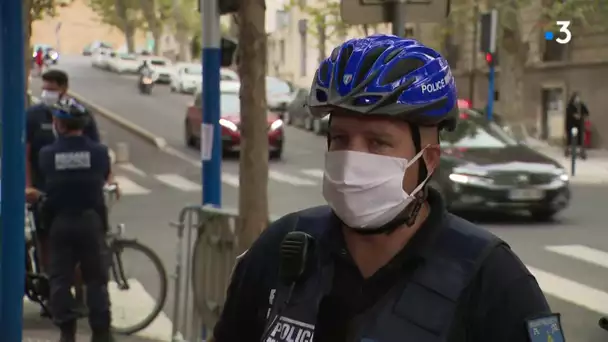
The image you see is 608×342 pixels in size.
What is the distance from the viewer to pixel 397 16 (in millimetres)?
6461

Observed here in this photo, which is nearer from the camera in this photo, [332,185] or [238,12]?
[332,185]

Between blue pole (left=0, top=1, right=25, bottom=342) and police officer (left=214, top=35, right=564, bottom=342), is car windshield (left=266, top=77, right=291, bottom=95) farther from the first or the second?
police officer (left=214, top=35, right=564, bottom=342)

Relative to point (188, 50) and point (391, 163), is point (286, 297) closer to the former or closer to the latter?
point (391, 163)

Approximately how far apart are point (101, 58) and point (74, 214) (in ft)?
192

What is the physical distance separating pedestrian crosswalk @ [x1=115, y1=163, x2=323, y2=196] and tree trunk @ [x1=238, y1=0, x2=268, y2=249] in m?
11.4

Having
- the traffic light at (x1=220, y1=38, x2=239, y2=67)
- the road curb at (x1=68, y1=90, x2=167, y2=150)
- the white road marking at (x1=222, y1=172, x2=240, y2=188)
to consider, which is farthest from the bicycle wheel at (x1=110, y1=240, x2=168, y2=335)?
the road curb at (x1=68, y1=90, x2=167, y2=150)

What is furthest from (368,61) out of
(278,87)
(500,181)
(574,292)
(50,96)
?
(278,87)

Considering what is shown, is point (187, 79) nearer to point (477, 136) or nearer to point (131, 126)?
point (131, 126)

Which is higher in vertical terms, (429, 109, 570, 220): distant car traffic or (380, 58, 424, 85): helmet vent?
(380, 58, 424, 85): helmet vent

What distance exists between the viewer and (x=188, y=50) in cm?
7719

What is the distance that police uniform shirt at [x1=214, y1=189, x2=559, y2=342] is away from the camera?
1966 millimetres

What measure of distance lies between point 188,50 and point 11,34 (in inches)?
2866

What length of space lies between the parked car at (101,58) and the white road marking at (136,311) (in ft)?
181

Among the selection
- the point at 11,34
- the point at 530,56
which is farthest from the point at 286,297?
→ the point at 530,56
